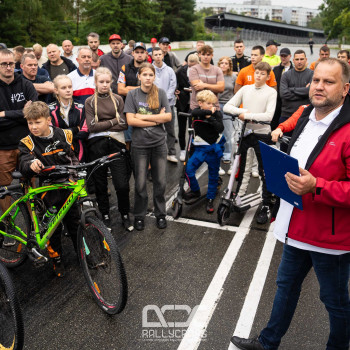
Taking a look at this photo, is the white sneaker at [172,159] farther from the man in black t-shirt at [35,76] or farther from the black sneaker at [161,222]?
the man in black t-shirt at [35,76]

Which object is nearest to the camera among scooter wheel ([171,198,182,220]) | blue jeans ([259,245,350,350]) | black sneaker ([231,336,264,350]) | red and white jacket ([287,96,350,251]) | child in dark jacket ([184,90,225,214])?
red and white jacket ([287,96,350,251])

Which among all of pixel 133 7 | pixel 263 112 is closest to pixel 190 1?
pixel 133 7

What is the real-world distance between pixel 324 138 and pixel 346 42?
8708 cm

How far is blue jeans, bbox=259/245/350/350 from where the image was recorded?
2.51 m

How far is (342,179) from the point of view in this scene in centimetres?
240

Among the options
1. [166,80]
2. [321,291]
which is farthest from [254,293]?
[166,80]

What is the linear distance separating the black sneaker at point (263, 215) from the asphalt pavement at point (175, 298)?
25cm

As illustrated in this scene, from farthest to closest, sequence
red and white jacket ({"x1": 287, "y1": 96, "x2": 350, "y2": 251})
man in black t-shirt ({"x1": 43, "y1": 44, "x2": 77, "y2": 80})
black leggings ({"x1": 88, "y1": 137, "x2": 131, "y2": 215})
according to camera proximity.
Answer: man in black t-shirt ({"x1": 43, "y1": 44, "x2": 77, "y2": 80}) < black leggings ({"x1": 88, "y1": 137, "x2": 131, "y2": 215}) < red and white jacket ({"x1": 287, "y1": 96, "x2": 350, "y2": 251})

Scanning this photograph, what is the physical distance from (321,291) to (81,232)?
2.20 metres

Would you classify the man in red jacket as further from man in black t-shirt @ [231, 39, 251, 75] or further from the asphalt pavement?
man in black t-shirt @ [231, 39, 251, 75]

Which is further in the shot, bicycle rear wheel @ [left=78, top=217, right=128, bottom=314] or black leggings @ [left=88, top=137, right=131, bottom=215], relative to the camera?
black leggings @ [left=88, top=137, right=131, bottom=215]

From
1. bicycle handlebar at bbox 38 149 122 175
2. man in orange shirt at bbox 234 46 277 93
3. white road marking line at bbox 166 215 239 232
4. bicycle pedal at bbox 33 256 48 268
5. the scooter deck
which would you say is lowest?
white road marking line at bbox 166 215 239 232

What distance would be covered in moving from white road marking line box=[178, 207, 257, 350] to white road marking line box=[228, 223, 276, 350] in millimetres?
281

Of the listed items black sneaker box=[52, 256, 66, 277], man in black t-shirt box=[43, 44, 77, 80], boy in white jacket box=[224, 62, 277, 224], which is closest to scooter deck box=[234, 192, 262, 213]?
boy in white jacket box=[224, 62, 277, 224]
